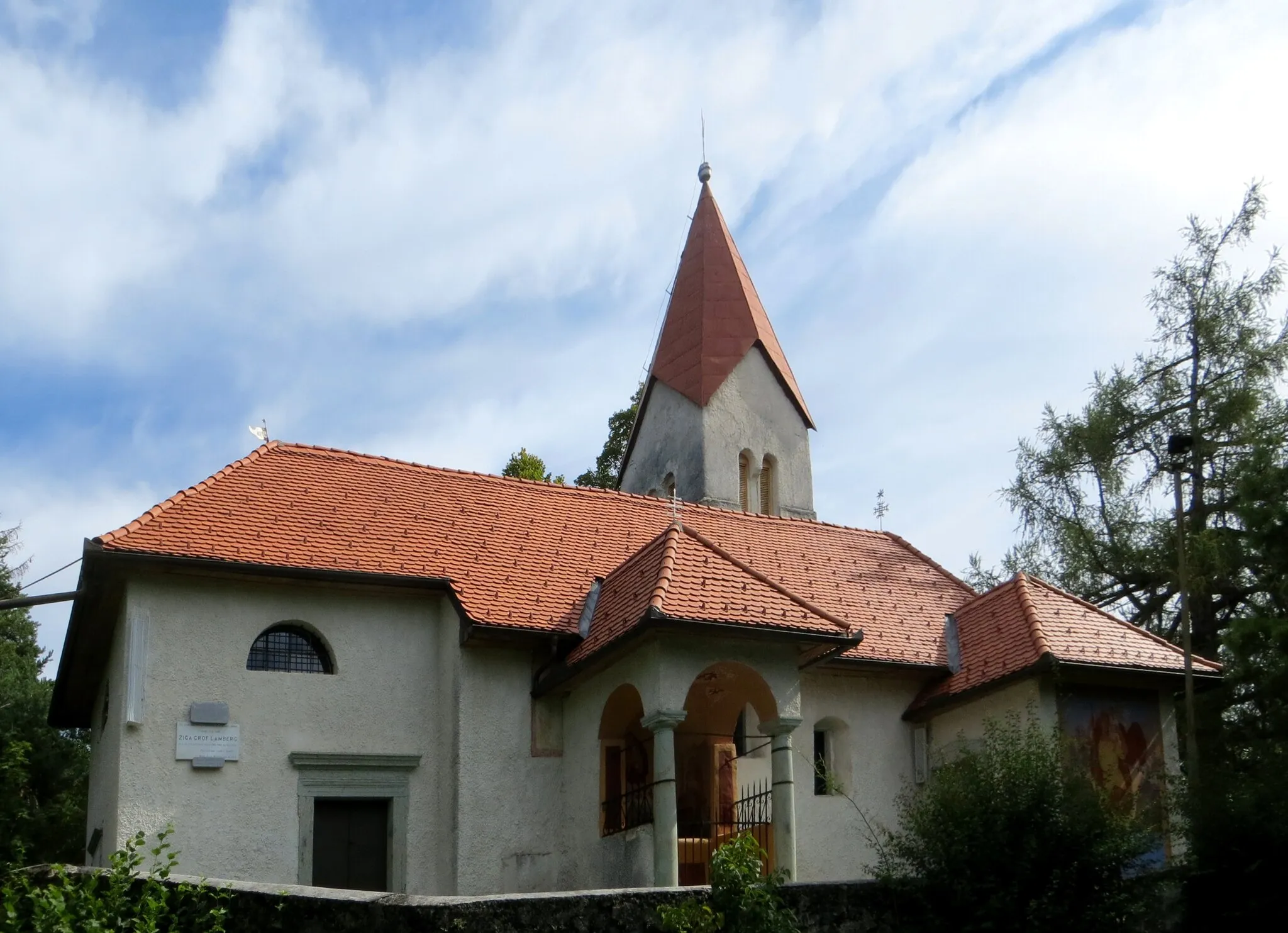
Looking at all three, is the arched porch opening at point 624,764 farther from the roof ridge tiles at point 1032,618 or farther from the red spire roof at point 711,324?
the red spire roof at point 711,324

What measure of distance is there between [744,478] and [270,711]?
1277cm

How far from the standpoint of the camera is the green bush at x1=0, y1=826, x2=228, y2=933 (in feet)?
27.6

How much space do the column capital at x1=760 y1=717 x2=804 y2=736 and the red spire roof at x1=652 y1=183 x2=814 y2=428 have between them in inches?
472

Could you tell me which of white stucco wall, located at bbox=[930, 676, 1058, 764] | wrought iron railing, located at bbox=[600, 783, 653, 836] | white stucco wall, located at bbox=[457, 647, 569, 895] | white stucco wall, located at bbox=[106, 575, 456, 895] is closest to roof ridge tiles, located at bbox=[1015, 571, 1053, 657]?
white stucco wall, located at bbox=[930, 676, 1058, 764]

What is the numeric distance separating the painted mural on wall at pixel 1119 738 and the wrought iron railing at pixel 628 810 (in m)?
4.89

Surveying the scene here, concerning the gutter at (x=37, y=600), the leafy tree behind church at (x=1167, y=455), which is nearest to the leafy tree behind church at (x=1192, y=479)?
the leafy tree behind church at (x=1167, y=455)

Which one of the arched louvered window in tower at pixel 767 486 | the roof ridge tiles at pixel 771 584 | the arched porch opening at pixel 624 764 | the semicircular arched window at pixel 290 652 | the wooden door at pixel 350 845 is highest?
the arched louvered window in tower at pixel 767 486

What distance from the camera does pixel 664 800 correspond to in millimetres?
14148

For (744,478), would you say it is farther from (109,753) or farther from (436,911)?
(436,911)

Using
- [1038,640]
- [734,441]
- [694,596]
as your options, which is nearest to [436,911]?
[694,596]

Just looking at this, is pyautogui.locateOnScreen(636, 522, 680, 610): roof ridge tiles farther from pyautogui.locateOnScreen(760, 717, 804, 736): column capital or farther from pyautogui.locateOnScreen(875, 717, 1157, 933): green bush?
pyautogui.locateOnScreen(875, 717, 1157, 933): green bush

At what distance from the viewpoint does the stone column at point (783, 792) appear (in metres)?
14.5

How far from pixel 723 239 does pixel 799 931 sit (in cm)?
2074

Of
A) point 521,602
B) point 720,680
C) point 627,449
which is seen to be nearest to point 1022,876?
point 720,680
